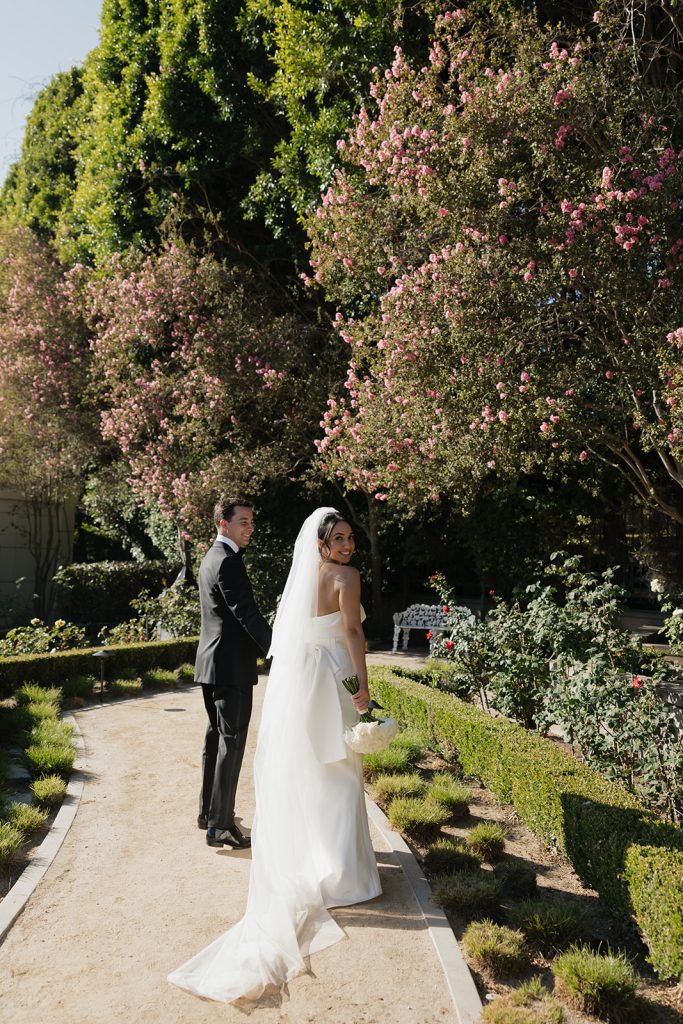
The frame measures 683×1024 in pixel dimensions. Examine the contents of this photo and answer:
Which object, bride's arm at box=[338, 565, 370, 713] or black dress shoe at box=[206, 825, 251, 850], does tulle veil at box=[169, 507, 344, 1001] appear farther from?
black dress shoe at box=[206, 825, 251, 850]

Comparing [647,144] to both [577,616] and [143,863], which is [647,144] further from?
[143,863]

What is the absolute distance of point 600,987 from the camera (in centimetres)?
319

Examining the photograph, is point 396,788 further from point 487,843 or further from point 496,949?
point 496,949

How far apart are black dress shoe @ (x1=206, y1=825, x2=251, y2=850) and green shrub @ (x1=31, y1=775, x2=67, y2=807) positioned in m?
1.34

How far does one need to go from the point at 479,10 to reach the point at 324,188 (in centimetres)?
335

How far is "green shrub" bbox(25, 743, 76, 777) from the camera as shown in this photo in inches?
241

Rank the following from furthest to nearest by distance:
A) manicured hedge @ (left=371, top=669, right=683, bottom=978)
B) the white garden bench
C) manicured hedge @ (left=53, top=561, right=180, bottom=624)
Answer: manicured hedge @ (left=53, top=561, right=180, bottom=624), the white garden bench, manicured hedge @ (left=371, top=669, right=683, bottom=978)

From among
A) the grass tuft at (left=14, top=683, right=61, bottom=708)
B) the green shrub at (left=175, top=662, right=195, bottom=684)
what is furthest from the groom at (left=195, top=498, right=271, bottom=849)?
the green shrub at (left=175, top=662, right=195, bottom=684)

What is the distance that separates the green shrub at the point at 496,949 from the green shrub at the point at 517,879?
628 mm

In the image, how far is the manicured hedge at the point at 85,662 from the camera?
905 centimetres

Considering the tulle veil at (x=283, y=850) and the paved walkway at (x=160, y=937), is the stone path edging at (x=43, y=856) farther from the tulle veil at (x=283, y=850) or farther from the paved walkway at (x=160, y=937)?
the tulle veil at (x=283, y=850)

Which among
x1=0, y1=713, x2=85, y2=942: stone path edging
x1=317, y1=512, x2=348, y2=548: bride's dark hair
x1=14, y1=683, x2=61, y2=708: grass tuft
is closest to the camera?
x1=0, y1=713, x2=85, y2=942: stone path edging

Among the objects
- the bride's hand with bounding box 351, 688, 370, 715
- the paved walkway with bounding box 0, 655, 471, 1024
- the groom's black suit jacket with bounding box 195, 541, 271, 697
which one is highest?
the groom's black suit jacket with bounding box 195, 541, 271, 697

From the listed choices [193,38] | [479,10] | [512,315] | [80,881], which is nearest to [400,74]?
[479,10]
